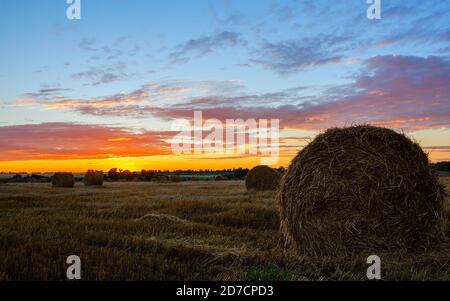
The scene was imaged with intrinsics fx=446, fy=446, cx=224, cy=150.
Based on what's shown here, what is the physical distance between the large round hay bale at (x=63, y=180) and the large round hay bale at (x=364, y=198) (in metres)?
26.7

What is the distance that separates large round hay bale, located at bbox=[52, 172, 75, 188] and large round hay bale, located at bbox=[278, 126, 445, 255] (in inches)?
1053

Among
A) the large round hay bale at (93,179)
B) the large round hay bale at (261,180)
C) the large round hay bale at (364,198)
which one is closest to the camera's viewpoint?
the large round hay bale at (364,198)

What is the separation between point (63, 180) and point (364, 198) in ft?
92.6

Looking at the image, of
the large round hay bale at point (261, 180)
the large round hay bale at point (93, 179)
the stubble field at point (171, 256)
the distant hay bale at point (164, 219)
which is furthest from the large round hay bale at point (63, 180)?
the distant hay bale at point (164, 219)

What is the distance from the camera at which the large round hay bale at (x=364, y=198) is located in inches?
333

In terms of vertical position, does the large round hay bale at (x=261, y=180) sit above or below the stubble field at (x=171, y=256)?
above

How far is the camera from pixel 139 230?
977 cm

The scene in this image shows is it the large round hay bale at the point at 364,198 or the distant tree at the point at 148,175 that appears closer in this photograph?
the large round hay bale at the point at 364,198

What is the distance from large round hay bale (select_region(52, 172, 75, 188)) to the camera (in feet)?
107

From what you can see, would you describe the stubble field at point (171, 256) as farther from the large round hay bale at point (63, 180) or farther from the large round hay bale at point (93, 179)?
the large round hay bale at point (93, 179)
